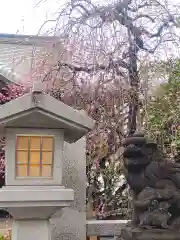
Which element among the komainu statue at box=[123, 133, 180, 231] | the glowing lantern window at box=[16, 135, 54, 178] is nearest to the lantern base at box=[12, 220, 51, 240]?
the glowing lantern window at box=[16, 135, 54, 178]

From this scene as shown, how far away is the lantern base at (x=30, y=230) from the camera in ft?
8.55

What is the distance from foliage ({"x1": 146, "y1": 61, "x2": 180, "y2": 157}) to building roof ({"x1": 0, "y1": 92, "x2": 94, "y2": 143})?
216cm

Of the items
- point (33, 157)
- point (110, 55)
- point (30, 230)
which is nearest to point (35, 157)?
point (33, 157)

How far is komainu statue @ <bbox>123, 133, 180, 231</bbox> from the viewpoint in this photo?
2.93 meters

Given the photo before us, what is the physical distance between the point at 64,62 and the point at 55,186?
8.57 feet

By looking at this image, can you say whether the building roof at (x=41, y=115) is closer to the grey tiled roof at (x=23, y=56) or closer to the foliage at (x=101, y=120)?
the grey tiled roof at (x=23, y=56)

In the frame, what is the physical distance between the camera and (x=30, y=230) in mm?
2619

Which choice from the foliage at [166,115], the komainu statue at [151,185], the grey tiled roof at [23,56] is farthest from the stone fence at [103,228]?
the grey tiled roof at [23,56]

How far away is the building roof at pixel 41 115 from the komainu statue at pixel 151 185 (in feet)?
1.89

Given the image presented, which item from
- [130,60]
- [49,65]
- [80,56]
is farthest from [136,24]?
[49,65]

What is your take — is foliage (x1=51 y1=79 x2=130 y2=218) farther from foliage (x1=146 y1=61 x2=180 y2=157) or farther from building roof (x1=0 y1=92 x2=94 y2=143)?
building roof (x1=0 y1=92 x2=94 y2=143)

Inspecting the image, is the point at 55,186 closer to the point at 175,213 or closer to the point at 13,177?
the point at 13,177

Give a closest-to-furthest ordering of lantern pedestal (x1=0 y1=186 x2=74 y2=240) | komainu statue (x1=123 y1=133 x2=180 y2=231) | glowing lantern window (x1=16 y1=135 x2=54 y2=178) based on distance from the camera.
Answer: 1. lantern pedestal (x1=0 y1=186 x2=74 y2=240)
2. glowing lantern window (x1=16 y1=135 x2=54 y2=178)
3. komainu statue (x1=123 y1=133 x2=180 y2=231)

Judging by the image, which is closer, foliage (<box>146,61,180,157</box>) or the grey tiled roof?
foliage (<box>146,61,180,157</box>)
